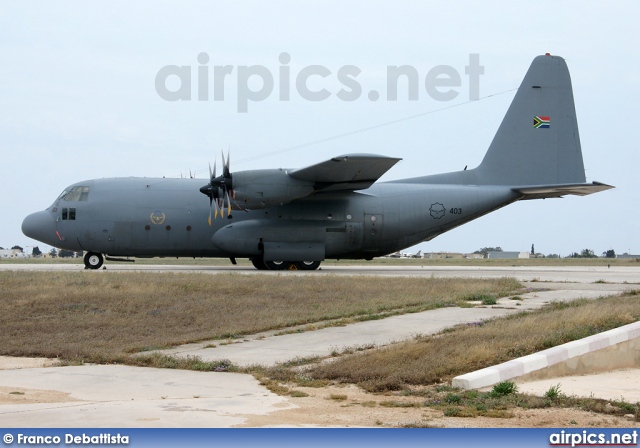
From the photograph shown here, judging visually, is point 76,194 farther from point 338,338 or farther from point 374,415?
point 374,415

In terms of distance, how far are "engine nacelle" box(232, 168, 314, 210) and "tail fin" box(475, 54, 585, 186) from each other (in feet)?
33.8

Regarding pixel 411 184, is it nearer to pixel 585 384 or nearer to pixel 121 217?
pixel 121 217

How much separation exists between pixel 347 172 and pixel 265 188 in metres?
3.43

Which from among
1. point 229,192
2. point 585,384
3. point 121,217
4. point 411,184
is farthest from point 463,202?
point 585,384

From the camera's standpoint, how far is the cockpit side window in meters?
32.4

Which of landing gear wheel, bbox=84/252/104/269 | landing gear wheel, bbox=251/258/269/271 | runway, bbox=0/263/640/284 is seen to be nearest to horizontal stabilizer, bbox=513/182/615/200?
runway, bbox=0/263/640/284

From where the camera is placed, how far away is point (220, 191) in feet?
103

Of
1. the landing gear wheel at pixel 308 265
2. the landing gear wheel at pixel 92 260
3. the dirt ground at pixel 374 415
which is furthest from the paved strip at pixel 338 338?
the landing gear wheel at pixel 92 260

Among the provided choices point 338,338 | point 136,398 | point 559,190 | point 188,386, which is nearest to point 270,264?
point 559,190

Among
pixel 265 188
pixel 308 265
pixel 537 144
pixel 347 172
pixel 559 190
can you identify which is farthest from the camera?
pixel 537 144

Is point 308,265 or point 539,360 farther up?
point 308,265

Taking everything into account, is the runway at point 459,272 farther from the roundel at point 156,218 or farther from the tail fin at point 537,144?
the tail fin at point 537,144

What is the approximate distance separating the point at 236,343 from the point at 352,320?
334 cm

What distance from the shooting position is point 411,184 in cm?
3562
